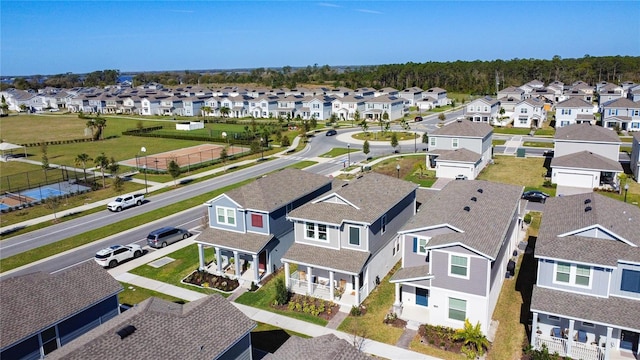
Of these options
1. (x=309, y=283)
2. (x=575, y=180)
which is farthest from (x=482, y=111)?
(x=309, y=283)

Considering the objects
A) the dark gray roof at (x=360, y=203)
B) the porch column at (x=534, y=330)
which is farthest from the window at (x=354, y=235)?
the porch column at (x=534, y=330)

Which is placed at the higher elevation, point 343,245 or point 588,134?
point 588,134

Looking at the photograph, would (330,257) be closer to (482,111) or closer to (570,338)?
(570,338)

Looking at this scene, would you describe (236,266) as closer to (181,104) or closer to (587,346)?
(587,346)

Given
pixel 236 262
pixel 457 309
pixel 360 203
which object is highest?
pixel 360 203

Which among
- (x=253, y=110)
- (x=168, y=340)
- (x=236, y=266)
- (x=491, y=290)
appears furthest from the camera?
(x=253, y=110)

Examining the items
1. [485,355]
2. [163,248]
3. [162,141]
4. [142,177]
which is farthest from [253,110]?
[485,355]
